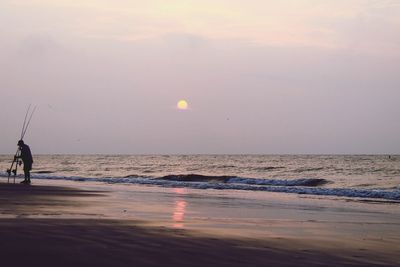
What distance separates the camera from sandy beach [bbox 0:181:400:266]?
627 cm

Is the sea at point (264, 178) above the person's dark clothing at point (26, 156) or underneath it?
underneath

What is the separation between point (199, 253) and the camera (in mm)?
6785

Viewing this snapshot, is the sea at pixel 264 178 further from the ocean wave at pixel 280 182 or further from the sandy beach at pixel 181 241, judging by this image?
the sandy beach at pixel 181 241

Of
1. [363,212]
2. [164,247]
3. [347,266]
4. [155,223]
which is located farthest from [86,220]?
→ [363,212]

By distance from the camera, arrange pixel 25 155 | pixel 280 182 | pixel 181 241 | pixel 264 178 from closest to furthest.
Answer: pixel 181 241 < pixel 25 155 < pixel 280 182 < pixel 264 178

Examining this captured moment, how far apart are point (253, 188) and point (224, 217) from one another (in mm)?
15411

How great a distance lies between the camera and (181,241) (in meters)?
7.64

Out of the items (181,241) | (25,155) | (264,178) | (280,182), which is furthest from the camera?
(264,178)

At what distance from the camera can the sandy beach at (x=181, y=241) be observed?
247 inches

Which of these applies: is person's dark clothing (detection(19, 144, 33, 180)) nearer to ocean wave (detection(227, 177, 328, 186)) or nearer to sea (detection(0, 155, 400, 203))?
sea (detection(0, 155, 400, 203))

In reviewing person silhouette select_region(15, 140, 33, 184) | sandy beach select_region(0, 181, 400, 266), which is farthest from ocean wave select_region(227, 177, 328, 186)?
sandy beach select_region(0, 181, 400, 266)

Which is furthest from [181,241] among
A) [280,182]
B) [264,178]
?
[264,178]

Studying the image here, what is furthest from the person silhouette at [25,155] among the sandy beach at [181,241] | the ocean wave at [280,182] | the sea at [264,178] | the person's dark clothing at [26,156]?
the ocean wave at [280,182]

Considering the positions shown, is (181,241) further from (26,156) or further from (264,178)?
(264,178)
